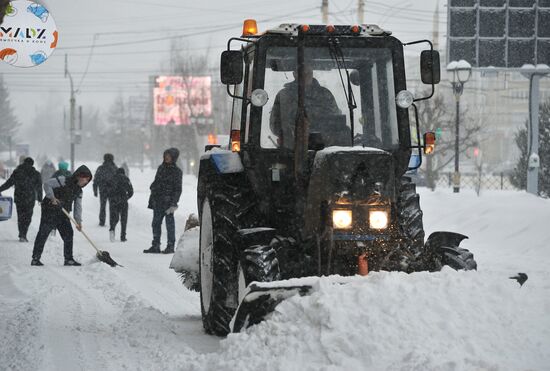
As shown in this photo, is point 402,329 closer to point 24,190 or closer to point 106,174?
point 24,190

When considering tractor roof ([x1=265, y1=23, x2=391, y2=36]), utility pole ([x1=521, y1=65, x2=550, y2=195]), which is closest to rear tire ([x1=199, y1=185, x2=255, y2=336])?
→ tractor roof ([x1=265, y1=23, x2=391, y2=36])

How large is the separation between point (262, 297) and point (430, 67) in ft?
8.27

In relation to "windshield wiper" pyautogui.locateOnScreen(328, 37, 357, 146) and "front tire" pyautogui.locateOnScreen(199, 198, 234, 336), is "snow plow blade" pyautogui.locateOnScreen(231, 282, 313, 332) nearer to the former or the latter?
"front tire" pyautogui.locateOnScreen(199, 198, 234, 336)

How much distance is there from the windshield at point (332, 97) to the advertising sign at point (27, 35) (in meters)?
4.88

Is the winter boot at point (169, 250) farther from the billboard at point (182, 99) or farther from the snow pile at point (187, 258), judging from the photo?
the billboard at point (182, 99)

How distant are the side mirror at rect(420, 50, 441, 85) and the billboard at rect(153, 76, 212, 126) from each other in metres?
48.0

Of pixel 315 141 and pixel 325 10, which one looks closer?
pixel 315 141

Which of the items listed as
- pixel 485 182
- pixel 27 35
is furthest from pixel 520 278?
pixel 485 182

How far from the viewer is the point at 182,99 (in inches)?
2383

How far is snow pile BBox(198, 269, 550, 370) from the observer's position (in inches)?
199

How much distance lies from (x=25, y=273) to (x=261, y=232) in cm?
710

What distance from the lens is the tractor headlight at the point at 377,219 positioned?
6.29 m

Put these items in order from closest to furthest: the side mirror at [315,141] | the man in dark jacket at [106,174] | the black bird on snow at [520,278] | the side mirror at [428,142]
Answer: the black bird on snow at [520,278]
the side mirror at [315,141]
the side mirror at [428,142]
the man in dark jacket at [106,174]

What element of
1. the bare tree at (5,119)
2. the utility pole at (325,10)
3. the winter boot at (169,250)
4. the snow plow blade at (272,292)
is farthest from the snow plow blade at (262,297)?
the bare tree at (5,119)
